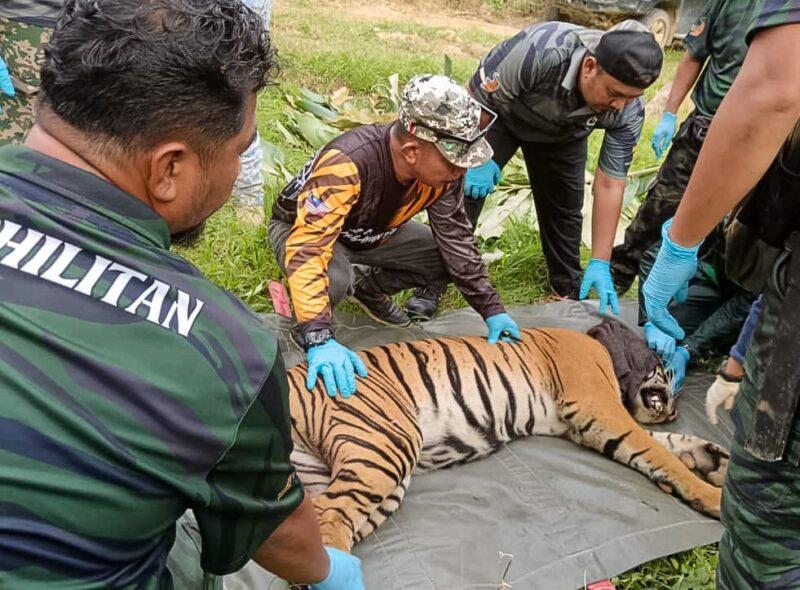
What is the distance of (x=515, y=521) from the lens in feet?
9.52

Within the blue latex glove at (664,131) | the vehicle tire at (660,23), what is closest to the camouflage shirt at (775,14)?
the blue latex glove at (664,131)

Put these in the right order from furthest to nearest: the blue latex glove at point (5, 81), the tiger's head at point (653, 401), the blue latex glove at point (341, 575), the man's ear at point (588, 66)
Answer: the blue latex glove at point (5, 81) → the tiger's head at point (653, 401) → the man's ear at point (588, 66) → the blue latex glove at point (341, 575)

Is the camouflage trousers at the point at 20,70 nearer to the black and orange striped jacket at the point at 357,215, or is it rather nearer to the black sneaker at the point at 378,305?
the black and orange striped jacket at the point at 357,215

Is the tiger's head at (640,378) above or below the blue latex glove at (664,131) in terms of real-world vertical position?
below

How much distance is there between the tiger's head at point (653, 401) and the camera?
11.9 ft

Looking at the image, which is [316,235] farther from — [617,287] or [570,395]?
[617,287]

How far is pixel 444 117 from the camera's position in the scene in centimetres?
294

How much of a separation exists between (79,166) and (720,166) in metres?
1.48

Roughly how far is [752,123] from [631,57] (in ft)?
5.67

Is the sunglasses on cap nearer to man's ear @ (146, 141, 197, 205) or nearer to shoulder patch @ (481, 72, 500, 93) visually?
shoulder patch @ (481, 72, 500, 93)

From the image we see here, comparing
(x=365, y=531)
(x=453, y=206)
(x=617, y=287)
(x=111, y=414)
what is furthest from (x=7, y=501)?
(x=617, y=287)

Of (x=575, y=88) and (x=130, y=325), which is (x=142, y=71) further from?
(x=575, y=88)

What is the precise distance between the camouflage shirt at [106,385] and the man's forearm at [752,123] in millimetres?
1236

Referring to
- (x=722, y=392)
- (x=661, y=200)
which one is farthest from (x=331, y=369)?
(x=661, y=200)
